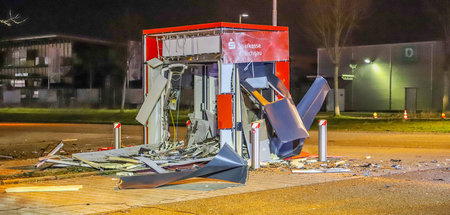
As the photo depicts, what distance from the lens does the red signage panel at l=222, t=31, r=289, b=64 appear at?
508 inches

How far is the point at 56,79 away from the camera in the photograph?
7131 centimetres

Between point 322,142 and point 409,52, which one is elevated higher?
point 409,52

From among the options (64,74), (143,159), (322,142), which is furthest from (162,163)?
(64,74)

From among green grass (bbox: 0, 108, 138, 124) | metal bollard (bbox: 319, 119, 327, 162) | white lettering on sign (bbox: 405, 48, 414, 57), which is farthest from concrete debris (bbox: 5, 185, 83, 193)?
white lettering on sign (bbox: 405, 48, 414, 57)

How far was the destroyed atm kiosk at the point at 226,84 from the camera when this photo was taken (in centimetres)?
1293

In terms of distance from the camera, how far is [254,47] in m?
13.1

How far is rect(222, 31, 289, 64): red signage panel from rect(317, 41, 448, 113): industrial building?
36405mm

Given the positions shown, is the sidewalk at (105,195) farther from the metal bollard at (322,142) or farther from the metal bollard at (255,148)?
the metal bollard at (322,142)

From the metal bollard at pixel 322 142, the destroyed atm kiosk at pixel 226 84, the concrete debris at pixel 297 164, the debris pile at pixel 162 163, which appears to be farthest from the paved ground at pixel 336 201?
the destroyed atm kiosk at pixel 226 84

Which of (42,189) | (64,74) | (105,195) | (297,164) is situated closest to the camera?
(105,195)

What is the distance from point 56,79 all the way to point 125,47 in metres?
18.6

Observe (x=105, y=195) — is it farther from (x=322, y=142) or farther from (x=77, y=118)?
(x=77, y=118)

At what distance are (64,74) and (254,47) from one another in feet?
202

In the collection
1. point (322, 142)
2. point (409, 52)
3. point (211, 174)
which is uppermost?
point (409, 52)
